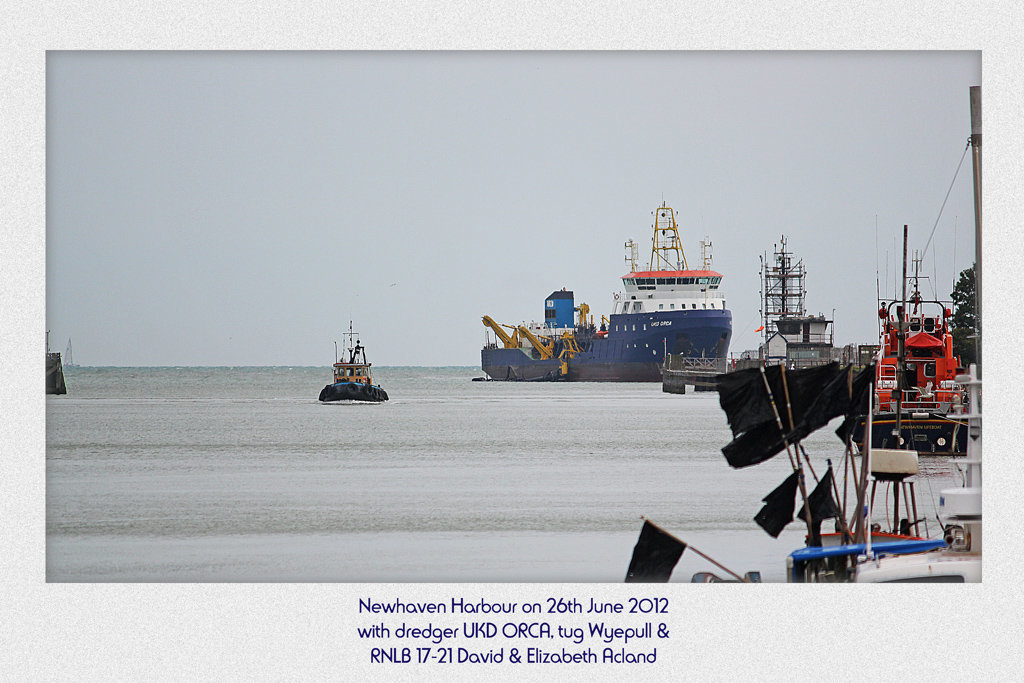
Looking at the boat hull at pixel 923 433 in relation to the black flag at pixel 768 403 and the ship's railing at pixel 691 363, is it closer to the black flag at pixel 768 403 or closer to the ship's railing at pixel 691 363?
the black flag at pixel 768 403

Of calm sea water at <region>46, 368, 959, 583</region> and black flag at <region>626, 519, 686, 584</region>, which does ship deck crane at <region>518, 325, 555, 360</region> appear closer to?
calm sea water at <region>46, 368, 959, 583</region>

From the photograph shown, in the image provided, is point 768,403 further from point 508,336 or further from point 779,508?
point 508,336

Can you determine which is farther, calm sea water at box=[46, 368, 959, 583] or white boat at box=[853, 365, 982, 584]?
calm sea water at box=[46, 368, 959, 583]

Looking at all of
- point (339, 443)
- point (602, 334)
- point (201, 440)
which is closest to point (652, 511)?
point (339, 443)

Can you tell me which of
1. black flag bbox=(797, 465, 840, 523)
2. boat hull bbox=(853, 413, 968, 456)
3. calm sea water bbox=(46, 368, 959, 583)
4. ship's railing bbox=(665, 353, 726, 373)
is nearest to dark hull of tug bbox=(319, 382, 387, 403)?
calm sea water bbox=(46, 368, 959, 583)

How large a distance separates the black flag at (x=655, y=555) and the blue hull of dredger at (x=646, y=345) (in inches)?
1134

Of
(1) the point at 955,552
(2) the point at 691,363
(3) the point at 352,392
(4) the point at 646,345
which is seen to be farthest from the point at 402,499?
(4) the point at 646,345

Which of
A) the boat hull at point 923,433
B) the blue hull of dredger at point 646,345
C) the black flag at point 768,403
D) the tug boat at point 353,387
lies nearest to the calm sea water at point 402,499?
the boat hull at point 923,433

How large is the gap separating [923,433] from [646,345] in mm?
26999

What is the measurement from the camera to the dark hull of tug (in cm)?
3228

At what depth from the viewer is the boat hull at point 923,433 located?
12.3 meters

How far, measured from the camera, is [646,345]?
39.5 m

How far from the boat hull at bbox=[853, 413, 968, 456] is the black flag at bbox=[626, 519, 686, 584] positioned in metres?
6.82

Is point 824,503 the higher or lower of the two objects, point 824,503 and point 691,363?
the lower
